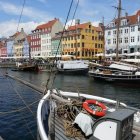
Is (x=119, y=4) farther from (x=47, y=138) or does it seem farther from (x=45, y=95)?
(x=47, y=138)

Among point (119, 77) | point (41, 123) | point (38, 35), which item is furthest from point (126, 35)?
point (41, 123)

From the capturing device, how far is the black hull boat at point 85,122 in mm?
6766

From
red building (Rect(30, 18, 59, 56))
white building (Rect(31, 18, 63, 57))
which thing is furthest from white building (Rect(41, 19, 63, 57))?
red building (Rect(30, 18, 59, 56))

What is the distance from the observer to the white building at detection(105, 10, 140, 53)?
67.2m

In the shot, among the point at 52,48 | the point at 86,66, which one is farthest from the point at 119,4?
the point at 52,48

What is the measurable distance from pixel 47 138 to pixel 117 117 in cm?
179

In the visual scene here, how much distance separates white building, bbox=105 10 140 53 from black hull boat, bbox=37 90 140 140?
59327 millimetres

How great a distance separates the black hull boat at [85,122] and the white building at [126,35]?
5933 centimetres

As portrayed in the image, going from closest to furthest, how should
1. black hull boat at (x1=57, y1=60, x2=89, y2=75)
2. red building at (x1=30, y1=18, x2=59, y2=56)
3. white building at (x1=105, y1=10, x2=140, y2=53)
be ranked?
1. black hull boat at (x1=57, y1=60, x2=89, y2=75)
2. white building at (x1=105, y1=10, x2=140, y2=53)
3. red building at (x1=30, y1=18, x2=59, y2=56)

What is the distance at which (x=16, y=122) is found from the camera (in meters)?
16.1

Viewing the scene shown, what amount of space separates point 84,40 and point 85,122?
7889 centimetres

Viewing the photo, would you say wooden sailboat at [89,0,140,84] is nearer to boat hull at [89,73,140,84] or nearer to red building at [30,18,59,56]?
boat hull at [89,73,140,84]

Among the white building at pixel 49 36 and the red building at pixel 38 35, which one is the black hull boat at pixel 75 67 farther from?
the red building at pixel 38 35

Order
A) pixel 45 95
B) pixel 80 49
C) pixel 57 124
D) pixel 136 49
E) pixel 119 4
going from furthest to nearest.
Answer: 1. pixel 80 49
2. pixel 136 49
3. pixel 119 4
4. pixel 45 95
5. pixel 57 124
